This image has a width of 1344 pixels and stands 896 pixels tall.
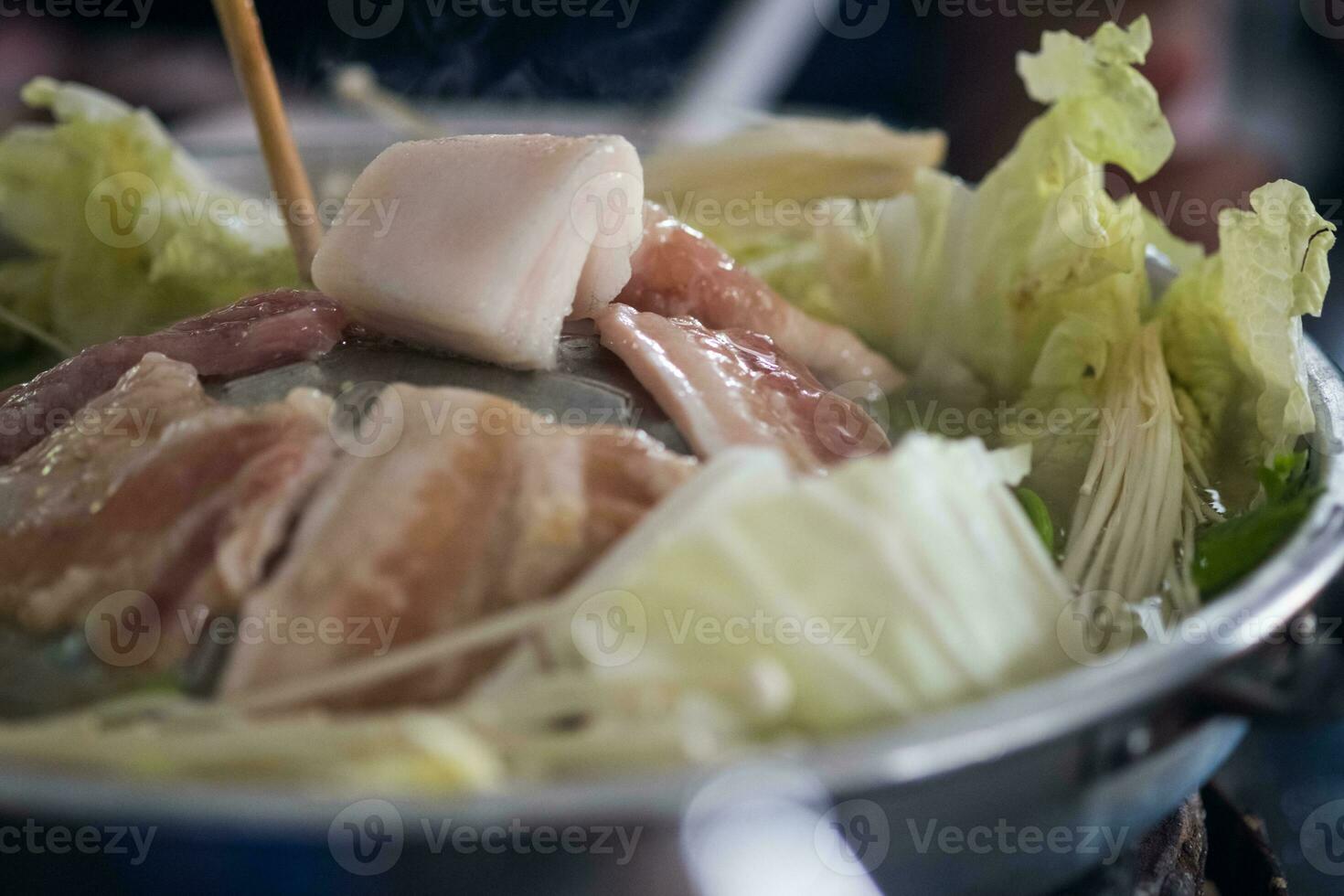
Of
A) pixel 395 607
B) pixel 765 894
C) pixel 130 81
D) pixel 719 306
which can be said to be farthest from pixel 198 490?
pixel 130 81

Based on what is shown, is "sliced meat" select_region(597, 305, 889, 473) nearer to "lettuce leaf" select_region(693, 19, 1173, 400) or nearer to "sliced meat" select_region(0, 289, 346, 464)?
"sliced meat" select_region(0, 289, 346, 464)

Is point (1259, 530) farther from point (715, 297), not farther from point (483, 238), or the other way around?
point (483, 238)

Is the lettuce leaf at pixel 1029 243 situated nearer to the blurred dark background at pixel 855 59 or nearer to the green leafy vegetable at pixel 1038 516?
the green leafy vegetable at pixel 1038 516

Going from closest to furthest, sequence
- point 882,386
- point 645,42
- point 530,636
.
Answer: point 530,636 < point 882,386 < point 645,42

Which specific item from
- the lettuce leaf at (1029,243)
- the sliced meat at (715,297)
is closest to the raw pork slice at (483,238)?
the sliced meat at (715,297)

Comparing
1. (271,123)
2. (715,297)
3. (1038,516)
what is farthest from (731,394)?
(271,123)

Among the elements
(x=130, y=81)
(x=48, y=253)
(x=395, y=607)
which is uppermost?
(x=395, y=607)

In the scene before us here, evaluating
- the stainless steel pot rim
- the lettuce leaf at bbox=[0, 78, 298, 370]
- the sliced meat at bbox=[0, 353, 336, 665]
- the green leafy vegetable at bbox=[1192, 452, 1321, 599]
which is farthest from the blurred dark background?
the stainless steel pot rim

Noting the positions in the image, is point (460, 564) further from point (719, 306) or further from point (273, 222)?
point (273, 222)
